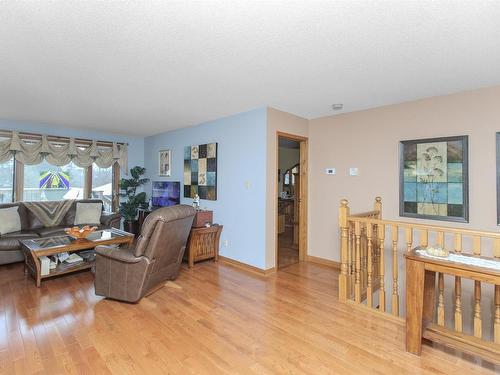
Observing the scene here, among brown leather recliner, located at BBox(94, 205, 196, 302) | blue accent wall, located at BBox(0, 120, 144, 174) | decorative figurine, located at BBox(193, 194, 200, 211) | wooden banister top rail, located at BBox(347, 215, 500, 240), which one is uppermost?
blue accent wall, located at BBox(0, 120, 144, 174)

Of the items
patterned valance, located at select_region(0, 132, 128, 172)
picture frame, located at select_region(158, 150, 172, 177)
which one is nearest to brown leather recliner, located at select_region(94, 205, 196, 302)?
picture frame, located at select_region(158, 150, 172, 177)

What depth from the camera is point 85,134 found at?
225 inches

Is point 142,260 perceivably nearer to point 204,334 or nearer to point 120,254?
point 120,254

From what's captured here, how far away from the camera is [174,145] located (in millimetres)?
5578

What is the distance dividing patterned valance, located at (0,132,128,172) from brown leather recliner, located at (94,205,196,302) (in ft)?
11.1

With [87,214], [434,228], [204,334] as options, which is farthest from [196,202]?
[434,228]

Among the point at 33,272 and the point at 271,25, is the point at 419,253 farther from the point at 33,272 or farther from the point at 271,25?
the point at 33,272

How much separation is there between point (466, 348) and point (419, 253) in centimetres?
69

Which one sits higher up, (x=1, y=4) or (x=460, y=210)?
(x=1, y=4)

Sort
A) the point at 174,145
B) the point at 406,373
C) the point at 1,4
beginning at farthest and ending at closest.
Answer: the point at 174,145, the point at 406,373, the point at 1,4

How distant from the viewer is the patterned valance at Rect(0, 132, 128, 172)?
4789mm

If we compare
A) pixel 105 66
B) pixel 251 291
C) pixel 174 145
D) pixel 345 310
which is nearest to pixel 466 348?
pixel 345 310

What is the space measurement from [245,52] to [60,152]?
481 centimetres

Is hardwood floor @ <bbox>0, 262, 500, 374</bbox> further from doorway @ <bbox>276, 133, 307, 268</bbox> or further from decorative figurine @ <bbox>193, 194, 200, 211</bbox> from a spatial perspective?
→ decorative figurine @ <bbox>193, 194, 200, 211</bbox>
